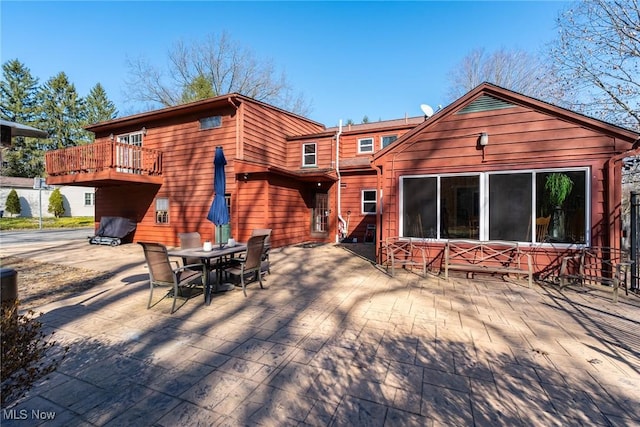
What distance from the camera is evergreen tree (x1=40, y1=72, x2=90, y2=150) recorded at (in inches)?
1326

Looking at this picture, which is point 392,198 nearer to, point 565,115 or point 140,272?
point 565,115

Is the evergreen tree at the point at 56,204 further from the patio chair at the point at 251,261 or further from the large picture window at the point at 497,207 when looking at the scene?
the large picture window at the point at 497,207

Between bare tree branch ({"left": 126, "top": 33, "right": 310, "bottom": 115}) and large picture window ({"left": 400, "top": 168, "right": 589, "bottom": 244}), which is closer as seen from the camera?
large picture window ({"left": 400, "top": 168, "right": 589, "bottom": 244})

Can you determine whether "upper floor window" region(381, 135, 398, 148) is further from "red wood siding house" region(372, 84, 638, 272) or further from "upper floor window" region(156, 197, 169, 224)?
"upper floor window" region(156, 197, 169, 224)

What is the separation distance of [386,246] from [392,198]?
1.23 m

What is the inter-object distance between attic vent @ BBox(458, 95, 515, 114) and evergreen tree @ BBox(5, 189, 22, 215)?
34.1 m

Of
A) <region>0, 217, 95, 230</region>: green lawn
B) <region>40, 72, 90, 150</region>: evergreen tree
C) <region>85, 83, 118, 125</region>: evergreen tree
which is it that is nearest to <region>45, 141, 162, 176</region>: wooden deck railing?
<region>0, 217, 95, 230</region>: green lawn

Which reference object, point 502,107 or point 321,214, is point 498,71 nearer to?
point 321,214

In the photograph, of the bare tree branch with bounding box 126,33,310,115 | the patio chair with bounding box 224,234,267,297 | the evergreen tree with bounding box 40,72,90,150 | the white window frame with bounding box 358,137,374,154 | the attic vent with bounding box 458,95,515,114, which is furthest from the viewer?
the evergreen tree with bounding box 40,72,90,150

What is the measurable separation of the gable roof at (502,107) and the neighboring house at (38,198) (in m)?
28.4

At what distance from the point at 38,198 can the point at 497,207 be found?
36.1 meters

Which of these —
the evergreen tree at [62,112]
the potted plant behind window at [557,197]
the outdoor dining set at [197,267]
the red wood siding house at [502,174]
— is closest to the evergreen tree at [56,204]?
the evergreen tree at [62,112]

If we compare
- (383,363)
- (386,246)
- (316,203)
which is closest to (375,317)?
(383,363)

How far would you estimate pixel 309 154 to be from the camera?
13086 mm
